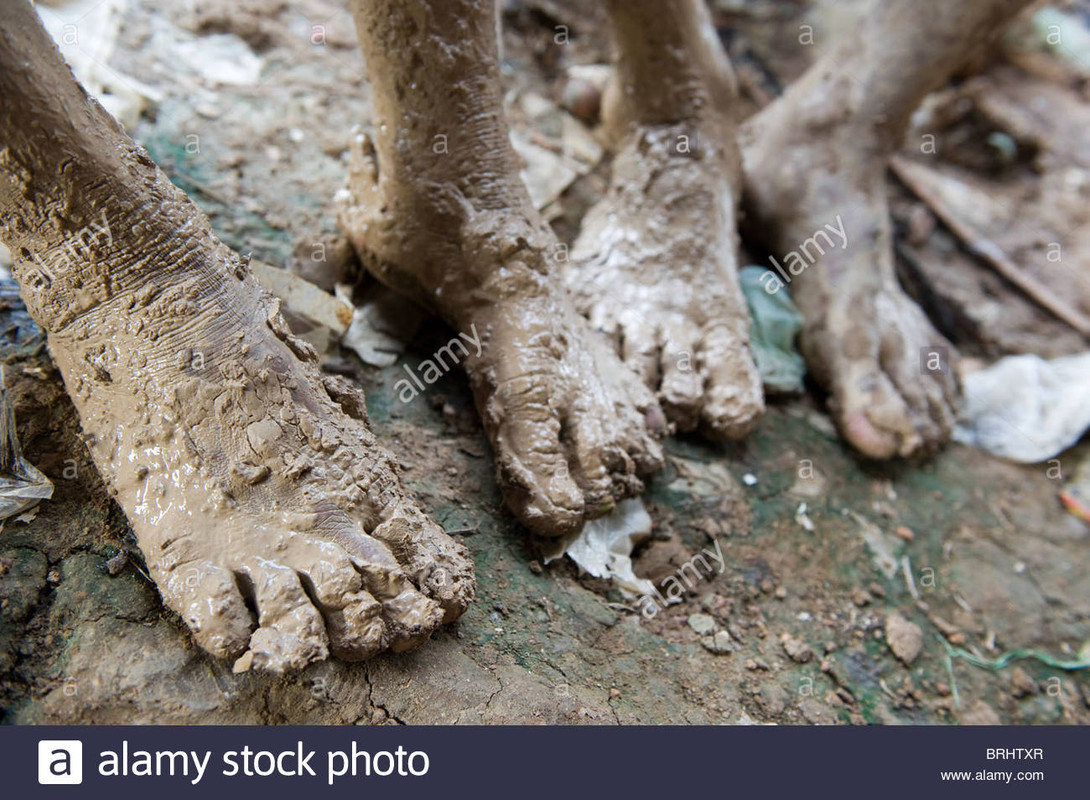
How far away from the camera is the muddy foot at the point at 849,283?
1903 millimetres

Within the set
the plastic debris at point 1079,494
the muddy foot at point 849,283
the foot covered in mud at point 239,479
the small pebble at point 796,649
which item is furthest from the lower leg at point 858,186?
the foot covered in mud at point 239,479

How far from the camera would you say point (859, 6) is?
3469 mm

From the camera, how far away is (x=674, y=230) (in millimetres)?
1860

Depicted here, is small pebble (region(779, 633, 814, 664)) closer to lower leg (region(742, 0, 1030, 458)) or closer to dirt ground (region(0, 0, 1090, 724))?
dirt ground (region(0, 0, 1090, 724))

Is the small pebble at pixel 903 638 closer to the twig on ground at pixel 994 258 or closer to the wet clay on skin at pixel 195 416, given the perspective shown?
the wet clay on skin at pixel 195 416

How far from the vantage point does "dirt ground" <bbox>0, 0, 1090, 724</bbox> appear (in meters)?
0.99

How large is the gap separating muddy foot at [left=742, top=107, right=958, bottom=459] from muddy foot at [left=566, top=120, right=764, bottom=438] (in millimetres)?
253

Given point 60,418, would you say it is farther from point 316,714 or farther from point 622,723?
point 622,723

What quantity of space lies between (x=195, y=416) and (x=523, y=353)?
1.90 feet

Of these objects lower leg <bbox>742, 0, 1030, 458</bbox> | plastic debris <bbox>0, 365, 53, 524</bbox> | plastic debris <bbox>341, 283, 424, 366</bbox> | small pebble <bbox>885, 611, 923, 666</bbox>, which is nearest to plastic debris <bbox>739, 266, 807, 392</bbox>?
lower leg <bbox>742, 0, 1030, 458</bbox>

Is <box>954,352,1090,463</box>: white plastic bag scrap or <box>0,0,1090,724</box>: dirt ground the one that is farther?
<box>954,352,1090,463</box>: white plastic bag scrap

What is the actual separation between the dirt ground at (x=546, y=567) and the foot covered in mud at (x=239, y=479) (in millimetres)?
109
